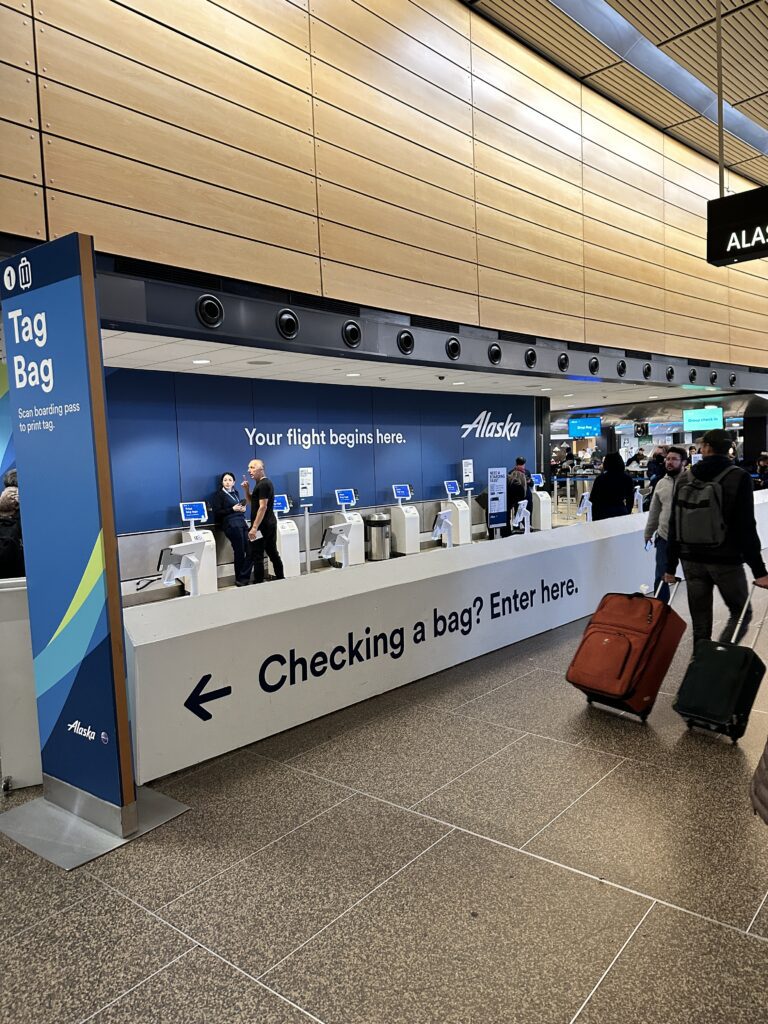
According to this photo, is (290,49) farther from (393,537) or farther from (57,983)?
(393,537)

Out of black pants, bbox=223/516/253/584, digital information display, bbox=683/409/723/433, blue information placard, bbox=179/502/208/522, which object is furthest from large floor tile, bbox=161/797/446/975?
digital information display, bbox=683/409/723/433

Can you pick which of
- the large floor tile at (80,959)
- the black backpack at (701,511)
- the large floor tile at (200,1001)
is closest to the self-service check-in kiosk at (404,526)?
the black backpack at (701,511)

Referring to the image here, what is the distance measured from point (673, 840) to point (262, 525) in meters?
6.21

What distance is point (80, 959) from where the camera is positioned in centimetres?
209

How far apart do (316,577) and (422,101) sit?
4532 millimetres

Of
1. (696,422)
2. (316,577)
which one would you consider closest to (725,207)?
(316,577)

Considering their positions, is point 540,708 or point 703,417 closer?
point 540,708

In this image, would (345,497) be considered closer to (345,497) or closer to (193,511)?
(345,497)

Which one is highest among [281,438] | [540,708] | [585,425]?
[585,425]

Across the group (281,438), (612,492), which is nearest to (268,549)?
(281,438)

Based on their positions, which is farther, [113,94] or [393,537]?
[393,537]

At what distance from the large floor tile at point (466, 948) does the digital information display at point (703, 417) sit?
17.7 meters

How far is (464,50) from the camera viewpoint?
632 cm

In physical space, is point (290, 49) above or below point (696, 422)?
above
